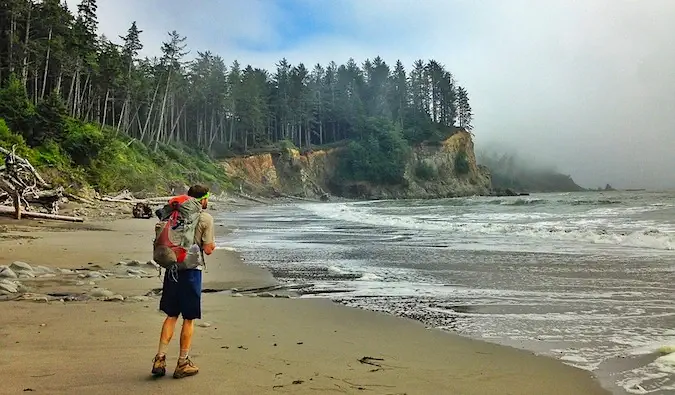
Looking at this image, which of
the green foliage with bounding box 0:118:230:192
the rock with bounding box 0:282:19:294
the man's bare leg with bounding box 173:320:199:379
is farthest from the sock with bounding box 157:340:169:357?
the green foliage with bounding box 0:118:230:192

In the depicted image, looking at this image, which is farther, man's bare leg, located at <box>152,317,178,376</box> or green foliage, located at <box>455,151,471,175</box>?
green foliage, located at <box>455,151,471,175</box>

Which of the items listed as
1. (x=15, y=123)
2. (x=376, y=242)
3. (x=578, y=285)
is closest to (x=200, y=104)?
(x=15, y=123)

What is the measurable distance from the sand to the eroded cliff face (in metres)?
61.1

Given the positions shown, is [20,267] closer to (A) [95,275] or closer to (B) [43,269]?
(B) [43,269]

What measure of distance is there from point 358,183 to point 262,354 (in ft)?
273

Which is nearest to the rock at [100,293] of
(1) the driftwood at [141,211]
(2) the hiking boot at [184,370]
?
(2) the hiking boot at [184,370]

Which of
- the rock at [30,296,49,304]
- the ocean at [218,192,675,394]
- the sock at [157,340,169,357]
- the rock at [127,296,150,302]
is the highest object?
the sock at [157,340,169,357]

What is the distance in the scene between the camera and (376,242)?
587 inches

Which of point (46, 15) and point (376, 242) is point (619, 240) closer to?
point (376, 242)

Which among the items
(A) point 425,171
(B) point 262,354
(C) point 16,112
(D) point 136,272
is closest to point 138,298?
(D) point 136,272

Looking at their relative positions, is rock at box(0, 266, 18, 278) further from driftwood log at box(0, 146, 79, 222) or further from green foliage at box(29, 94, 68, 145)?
green foliage at box(29, 94, 68, 145)

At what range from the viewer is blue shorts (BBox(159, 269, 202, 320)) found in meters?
3.79

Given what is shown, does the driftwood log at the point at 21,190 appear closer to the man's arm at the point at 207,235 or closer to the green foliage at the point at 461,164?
the man's arm at the point at 207,235

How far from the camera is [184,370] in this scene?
3547 mm
